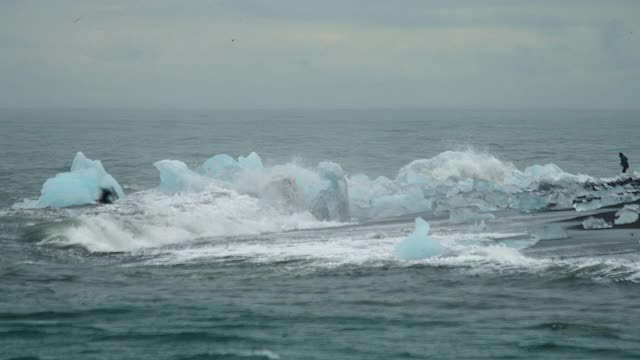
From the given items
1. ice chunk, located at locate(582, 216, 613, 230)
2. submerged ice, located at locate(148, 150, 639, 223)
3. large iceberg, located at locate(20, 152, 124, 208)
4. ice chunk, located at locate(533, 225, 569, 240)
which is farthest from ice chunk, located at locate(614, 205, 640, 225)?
large iceberg, located at locate(20, 152, 124, 208)

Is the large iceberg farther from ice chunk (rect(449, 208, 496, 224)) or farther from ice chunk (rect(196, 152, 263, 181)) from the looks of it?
ice chunk (rect(449, 208, 496, 224))

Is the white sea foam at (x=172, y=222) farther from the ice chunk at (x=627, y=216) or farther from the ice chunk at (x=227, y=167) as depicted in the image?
the ice chunk at (x=627, y=216)

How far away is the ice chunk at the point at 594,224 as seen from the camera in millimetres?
31766

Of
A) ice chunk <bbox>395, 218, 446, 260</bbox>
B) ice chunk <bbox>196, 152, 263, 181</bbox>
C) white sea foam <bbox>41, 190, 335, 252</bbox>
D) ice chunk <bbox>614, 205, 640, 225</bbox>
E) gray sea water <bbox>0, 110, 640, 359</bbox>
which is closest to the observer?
gray sea water <bbox>0, 110, 640, 359</bbox>

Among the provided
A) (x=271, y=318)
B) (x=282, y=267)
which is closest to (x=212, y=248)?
(x=282, y=267)

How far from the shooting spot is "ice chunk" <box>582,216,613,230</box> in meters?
31.8

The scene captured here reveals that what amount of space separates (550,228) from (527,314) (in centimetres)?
901

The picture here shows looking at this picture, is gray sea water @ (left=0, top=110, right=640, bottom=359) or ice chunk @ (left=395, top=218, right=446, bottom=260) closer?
gray sea water @ (left=0, top=110, right=640, bottom=359)

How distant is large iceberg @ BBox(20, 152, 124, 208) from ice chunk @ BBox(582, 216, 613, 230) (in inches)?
797

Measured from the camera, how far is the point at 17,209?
3884 centimetres

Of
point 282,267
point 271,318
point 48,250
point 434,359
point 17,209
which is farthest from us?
point 17,209

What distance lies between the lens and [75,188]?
4012 cm

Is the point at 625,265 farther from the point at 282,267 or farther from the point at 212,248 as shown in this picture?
the point at 212,248

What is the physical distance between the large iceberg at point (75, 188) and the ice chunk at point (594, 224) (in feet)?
66.4
